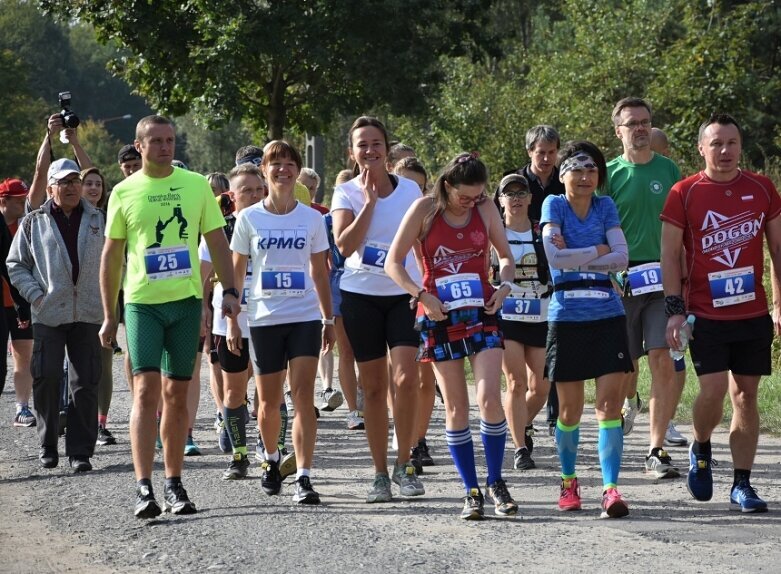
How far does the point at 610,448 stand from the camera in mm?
7316

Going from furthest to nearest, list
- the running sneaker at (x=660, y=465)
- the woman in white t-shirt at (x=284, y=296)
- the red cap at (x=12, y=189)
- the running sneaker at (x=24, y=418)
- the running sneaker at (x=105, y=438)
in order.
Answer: the running sneaker at (x=24, y=418) < the red cap at (x=12, y=189) < the running sneaker at (x=105, y=438) < the running sneaker at (x=660, y=465) < the woman in white t-shirt at (x=284, y=296)

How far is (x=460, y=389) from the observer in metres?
7.39

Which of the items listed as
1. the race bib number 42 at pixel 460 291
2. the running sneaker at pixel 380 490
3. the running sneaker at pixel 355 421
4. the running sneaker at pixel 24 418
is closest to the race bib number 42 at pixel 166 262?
the race bib number 42 at pixel 460 291

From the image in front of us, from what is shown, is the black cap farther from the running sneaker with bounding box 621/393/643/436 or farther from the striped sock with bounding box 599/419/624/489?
the striped sock with bounding box 599/419/624/489

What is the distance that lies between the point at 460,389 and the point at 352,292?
0.94 m

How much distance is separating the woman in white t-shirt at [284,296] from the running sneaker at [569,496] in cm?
142

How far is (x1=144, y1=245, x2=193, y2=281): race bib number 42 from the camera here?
7.57 m

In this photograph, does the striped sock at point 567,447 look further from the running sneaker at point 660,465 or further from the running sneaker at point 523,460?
the running sneaker at point 523,460

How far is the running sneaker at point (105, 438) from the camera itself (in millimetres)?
10953

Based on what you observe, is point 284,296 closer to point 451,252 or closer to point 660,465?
point 451,252

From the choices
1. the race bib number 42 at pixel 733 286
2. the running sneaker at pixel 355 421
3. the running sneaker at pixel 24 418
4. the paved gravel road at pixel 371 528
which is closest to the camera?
the paved gravel road at pixel 371 528

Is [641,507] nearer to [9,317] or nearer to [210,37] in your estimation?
[9,317]

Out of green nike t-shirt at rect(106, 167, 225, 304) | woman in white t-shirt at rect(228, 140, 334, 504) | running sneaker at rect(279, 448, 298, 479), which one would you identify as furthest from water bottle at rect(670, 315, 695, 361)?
green nike t-shirt at rect(106, 167, 225, 304)

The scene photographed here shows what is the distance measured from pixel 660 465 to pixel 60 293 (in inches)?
169
